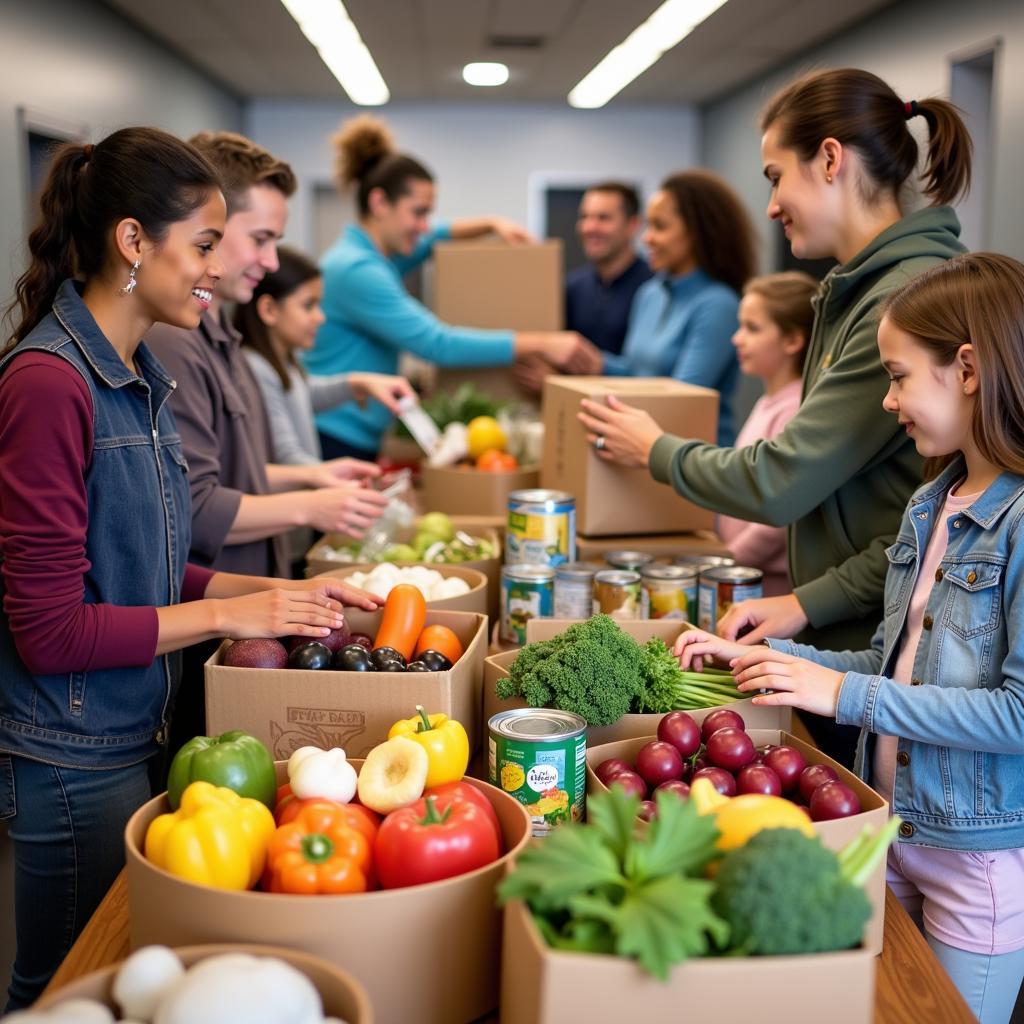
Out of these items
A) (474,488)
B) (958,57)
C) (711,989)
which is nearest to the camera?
(711,989)

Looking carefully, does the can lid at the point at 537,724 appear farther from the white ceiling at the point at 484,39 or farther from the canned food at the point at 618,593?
the white ceiling at the point at 484,39

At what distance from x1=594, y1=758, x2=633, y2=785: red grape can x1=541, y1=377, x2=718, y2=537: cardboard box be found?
1.12 metres

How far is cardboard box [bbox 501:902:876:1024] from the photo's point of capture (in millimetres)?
917

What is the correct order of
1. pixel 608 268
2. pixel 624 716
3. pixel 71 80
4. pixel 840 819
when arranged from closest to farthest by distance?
1. pixel 840 819
2. pixel 624 716
3. pixel 608 268
4. pixel 71 80

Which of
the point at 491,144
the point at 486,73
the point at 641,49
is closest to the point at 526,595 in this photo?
the point at 641,49

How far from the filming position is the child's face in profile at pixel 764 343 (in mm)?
2969

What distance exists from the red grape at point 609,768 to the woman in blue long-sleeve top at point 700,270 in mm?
2342

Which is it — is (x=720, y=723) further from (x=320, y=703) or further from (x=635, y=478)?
(x=635, y=478)

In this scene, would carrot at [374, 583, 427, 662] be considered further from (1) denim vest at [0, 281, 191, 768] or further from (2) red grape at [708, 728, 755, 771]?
(2) red grape at [708, 728, 755, 771]

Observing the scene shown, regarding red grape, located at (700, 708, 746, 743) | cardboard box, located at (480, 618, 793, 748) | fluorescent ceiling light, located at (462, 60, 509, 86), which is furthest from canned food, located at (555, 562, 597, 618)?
fluorescent ceiling light, located at (462, 60, 509, 86)

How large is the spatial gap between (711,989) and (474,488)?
7.51ft

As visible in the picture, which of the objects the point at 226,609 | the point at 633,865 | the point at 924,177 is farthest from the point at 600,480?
the point at 633,865

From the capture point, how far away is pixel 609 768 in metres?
1.42

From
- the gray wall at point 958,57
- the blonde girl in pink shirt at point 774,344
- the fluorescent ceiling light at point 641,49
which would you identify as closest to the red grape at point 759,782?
the blonde girl in pink shirt at point 774,344
